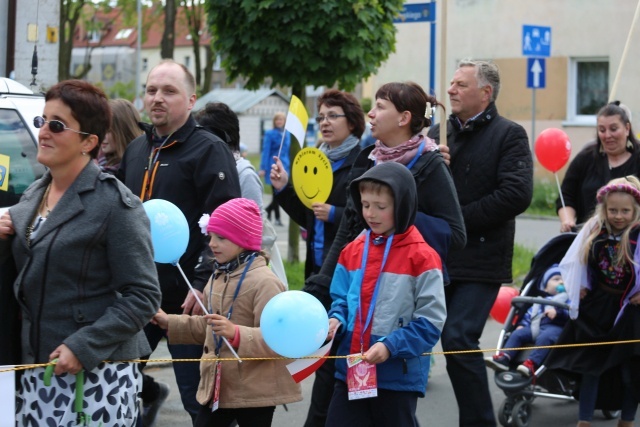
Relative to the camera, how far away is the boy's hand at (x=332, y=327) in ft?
14.8

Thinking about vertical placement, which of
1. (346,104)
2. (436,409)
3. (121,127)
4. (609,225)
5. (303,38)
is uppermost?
(303,38)

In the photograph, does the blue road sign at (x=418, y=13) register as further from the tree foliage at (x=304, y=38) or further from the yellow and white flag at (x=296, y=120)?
the yellow and white flag at (x=296, y=120)

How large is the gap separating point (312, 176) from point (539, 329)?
2.11 meters

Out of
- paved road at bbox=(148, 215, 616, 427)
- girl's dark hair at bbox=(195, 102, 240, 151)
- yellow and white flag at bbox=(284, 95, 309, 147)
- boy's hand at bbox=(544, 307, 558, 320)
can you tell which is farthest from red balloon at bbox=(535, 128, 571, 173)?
girl's dark hair at bbox=(195, 102, 240, 151)

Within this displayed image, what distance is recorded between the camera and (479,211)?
19.6ft

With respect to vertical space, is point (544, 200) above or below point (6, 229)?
below

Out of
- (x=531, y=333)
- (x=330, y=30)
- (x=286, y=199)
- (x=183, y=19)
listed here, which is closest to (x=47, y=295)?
(x=286, y=199)

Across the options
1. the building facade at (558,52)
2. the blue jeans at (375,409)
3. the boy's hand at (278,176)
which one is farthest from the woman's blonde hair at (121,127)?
the building facade at (558,52)

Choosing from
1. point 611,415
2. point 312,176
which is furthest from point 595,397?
point 312,176

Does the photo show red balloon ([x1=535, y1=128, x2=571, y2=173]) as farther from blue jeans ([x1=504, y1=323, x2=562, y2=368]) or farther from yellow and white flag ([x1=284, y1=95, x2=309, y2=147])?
yellow and white flag ([x1=284, y1=95, x2=309, y2=147])

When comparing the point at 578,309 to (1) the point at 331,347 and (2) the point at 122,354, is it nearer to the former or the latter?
(1) the point at 331,347

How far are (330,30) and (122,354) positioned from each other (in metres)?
7.04

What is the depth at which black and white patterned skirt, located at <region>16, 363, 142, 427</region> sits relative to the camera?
12.2 ft

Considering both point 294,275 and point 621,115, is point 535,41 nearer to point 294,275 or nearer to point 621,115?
point 294,275
